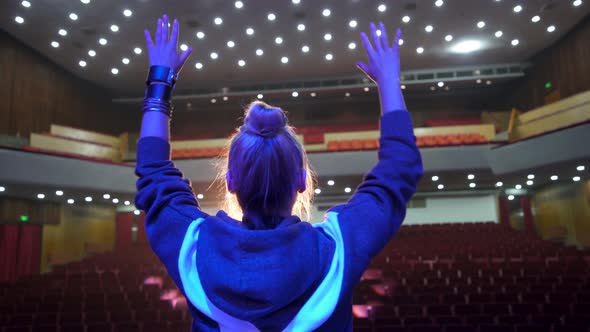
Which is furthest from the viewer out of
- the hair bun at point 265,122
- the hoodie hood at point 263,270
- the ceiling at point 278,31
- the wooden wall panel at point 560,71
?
the wooden wall panel at point 560,71

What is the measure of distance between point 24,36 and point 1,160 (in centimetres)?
377

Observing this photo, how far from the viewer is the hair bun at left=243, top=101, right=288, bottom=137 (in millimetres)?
644

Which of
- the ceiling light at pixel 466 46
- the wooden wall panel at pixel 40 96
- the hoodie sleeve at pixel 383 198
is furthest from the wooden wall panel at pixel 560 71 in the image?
the wooden wall panel at pixel 40 96

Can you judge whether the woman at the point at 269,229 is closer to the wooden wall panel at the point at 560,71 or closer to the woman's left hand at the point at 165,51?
the woman's left hand at the point at 165,51

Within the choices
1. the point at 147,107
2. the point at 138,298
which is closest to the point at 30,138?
the point at 138,298

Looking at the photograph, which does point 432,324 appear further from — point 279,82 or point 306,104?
point 306,104

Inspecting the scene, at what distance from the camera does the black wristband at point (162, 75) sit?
0.80 meters

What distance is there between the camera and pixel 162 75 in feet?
2.65

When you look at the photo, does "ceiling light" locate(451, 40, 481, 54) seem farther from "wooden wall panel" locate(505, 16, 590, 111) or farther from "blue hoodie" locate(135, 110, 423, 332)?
"blue hoodie" locate(135, 110, 423, 332)

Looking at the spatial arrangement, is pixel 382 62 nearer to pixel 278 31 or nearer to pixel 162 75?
pixel 162 75

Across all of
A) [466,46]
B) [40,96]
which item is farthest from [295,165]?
[40,96]

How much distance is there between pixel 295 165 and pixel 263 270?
0.56 ft

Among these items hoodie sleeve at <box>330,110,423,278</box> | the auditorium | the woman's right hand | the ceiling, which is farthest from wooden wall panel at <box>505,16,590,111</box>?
hoodie sleeve at <box>330,110,423,278</box>

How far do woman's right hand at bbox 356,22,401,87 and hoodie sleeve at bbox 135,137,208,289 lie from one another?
1.31 feet
